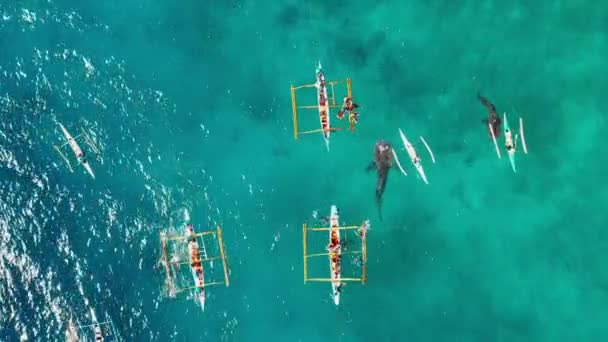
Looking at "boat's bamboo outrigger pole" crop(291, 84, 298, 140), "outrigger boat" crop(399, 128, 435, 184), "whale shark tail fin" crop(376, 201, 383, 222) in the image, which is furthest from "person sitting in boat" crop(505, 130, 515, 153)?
"boat's bamboo outrigger pole" crop(291, 84, 298, 140)

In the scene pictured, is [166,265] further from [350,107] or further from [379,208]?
[350,107]

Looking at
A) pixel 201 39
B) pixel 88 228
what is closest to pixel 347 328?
pixel 88 228

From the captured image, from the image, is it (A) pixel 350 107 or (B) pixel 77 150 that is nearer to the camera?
(A) pixel 350 107

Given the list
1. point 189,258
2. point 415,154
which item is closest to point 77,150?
point 189,258

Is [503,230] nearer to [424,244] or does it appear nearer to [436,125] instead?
[424,244]

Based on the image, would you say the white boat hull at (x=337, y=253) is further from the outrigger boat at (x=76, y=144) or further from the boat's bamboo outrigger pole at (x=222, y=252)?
the outrigger boat at (x=76, y=144)

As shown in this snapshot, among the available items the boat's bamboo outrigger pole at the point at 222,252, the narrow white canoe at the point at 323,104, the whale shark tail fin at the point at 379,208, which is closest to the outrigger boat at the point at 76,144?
the boat's bamboo outrigger pole at the point at 222,252
